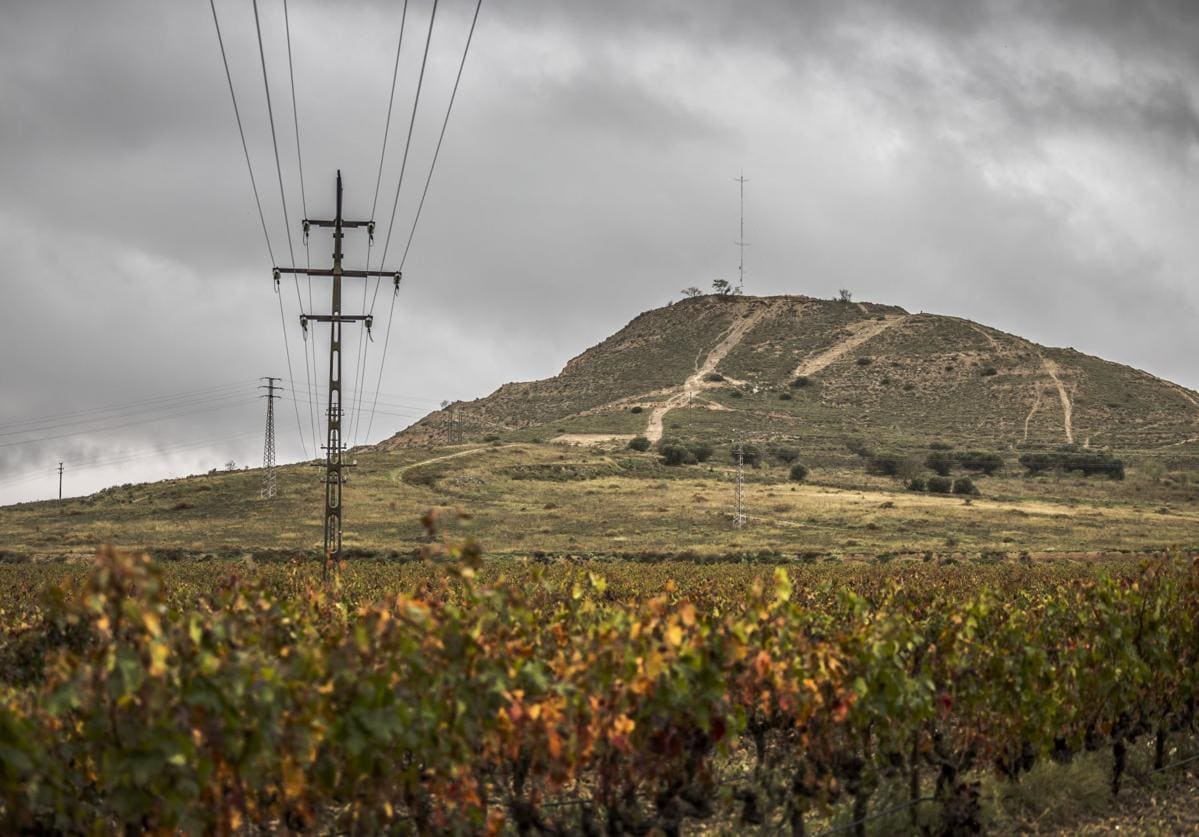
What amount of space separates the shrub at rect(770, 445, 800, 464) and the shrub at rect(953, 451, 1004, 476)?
14058mm

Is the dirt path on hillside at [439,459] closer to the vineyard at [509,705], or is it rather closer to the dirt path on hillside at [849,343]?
the dirt path on hillside at [849,343]

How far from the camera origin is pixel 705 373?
473ft

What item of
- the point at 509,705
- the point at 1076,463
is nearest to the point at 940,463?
the point at 1076,463

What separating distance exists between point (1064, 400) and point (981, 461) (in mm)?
31807

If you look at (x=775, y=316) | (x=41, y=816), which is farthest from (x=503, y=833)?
(x=775, y=316)

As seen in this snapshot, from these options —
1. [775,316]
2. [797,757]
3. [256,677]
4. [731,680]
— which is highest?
[775,316]

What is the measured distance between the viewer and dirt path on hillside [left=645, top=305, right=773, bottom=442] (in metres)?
120

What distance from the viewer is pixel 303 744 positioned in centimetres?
547

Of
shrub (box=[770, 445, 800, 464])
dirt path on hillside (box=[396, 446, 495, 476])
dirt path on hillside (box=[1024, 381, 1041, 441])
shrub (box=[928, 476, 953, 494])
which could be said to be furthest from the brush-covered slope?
shrub (box=[928, 476, 953, 494])

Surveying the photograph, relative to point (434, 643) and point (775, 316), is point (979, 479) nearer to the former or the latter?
point (775, 316)

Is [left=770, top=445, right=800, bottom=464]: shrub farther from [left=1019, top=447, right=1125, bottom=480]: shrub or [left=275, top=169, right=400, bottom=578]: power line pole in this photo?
[left=275, top=169, right=400, bottom=578]: power line pole

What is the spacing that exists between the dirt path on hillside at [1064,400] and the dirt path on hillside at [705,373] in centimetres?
3908

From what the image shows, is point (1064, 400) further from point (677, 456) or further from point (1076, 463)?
point (677, 456)

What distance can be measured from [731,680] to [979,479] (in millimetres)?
89584
